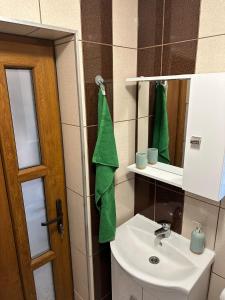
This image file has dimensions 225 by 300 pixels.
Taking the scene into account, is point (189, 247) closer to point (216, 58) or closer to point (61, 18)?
point (216, 58)

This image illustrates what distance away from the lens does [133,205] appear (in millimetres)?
1650

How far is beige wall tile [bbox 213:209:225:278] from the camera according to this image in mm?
1159

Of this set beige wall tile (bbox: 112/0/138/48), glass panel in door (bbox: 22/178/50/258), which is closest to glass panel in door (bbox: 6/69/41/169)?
glass panel in door (bbox: 22/178/50/258)

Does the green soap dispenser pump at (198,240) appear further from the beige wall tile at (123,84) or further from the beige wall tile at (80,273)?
the beige wall tile at (123,84)

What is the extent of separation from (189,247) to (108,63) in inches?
45.3

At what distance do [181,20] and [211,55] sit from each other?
258 millimetres

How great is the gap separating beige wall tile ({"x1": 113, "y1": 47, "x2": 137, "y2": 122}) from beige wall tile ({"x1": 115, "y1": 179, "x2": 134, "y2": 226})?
459 mm

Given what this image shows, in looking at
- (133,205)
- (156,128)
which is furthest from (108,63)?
(133,205)

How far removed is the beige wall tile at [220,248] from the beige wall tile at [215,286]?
4 centimetres

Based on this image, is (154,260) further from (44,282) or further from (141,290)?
(44,282)

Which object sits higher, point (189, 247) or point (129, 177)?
Result: point (129, 177)

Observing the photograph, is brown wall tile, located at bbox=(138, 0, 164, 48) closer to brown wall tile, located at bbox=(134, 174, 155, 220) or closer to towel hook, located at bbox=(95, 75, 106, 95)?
towel hook, located at bbox=(95, 75, 106, 95)

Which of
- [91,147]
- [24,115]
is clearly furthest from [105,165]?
[24,115]

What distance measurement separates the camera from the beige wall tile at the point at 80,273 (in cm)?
146
